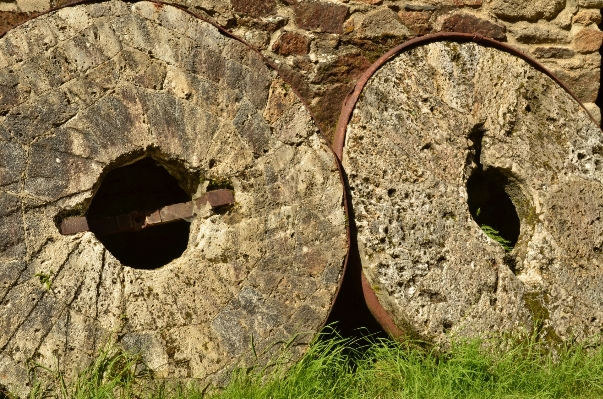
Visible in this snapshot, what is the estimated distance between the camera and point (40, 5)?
10.2 feet

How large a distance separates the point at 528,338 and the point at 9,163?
2.05 metres

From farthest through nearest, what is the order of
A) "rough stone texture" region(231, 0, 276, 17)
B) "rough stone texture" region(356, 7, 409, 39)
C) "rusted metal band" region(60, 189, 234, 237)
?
1. "rough stone texture" region(356, 7, 409, 39)
2. "rough stone texture" region(231, 0, 276, 17)
3. "rusted metal band" region(60, 189, 234, 237)

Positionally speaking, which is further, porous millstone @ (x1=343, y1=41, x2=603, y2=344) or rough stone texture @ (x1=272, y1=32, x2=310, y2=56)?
rough stone texture @ (x1=272, y1=32, x2=310, y2=56)

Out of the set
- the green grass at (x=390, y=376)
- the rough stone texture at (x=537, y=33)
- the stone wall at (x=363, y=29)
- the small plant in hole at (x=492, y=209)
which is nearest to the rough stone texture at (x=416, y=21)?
the stone wall at (x=363, y=29)

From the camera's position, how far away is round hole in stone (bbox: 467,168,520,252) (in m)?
4.11

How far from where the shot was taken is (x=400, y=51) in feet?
11.2

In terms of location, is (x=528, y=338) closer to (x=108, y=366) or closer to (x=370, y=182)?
(x=370, y=182)

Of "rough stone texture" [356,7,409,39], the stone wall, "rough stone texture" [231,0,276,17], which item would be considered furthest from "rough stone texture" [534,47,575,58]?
"rough stone texture" [231,0,276,17]

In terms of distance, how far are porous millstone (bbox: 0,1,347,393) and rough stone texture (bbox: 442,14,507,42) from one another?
1114mm

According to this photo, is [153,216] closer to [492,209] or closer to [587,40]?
[492,209]

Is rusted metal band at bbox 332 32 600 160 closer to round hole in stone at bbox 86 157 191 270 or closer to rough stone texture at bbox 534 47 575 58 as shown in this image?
rough stone texture at bbox 534 47 575 58

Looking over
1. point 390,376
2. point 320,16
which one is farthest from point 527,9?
point 390,376

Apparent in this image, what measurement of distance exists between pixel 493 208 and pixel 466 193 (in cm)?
84

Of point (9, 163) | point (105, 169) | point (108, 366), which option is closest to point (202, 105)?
point (105, 169)
